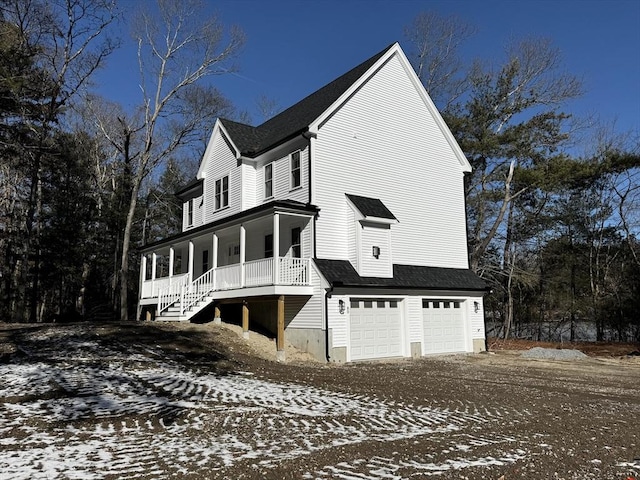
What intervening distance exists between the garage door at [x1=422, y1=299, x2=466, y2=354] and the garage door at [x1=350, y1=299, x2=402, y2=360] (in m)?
1.44

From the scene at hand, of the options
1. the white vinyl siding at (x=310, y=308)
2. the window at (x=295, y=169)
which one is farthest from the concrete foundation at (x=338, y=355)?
the window at (x=295, y=169)

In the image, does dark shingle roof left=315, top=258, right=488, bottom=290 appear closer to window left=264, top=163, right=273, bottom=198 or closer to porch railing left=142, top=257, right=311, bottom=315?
porch railing left=142, top=257, right=311, bottom=315

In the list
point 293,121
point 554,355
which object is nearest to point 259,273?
point 293,121

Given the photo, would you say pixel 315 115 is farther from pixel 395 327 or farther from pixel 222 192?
pixel 395 327

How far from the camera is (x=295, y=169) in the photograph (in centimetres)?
1819

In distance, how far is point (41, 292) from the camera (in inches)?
1407

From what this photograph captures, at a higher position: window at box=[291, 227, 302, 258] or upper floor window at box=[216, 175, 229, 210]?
upper floor window at box=[216, 175, 229, 210]

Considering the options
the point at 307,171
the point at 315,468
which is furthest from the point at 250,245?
the point at 315,468

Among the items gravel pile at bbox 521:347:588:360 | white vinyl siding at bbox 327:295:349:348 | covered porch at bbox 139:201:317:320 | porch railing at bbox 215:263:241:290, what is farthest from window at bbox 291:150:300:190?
gravel pile at bbox 521:347:588:360

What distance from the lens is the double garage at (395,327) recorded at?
16.3 meters

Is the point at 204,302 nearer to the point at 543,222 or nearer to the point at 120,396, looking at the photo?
the point at 120,396

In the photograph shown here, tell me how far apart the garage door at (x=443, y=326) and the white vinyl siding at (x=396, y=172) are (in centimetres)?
191

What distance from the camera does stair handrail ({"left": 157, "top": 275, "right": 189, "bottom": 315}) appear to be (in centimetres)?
1943

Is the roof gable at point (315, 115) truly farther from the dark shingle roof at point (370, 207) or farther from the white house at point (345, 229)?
the dark shingle roof at point (370, 207)
